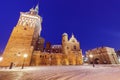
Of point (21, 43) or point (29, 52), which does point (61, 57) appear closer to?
point (29, 52)

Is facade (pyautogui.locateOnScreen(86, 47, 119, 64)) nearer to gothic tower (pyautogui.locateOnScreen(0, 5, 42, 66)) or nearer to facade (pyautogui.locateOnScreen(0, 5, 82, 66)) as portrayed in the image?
facade (pyautogui.locateOnScreen(0, 5, 82, 66))

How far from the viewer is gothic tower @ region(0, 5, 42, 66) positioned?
3041 centimetres

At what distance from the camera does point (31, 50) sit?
107 ft

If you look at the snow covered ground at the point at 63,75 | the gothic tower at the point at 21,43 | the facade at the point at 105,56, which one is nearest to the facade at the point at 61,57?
the gothic tower at the point at 21,43

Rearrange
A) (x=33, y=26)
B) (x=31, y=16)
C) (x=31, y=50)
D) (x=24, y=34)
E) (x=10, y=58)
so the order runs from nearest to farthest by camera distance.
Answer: (x=10, y=58)
(x=31, y=50)
(x=24, y=34)
(x=33, y=26)
(x=31, y=16)

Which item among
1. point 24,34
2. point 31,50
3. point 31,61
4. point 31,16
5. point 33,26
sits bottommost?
point 31,61

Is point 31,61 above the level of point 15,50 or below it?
below

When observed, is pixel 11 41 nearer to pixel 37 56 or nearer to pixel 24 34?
pixel 24 34

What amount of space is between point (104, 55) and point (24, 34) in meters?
37.6

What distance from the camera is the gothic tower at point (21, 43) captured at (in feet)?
99.8

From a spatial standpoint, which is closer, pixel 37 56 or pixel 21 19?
pixel 37 56

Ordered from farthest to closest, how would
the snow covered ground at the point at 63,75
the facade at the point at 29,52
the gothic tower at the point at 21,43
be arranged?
the facade at the point at 29,52 → the gothic tower at the point at 21,43 → the snow covered ground at the point at 63,75

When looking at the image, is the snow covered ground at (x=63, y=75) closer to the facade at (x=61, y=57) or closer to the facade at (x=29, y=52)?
the facade at (x=29, y=52)

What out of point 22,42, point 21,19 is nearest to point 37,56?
point 22,42
